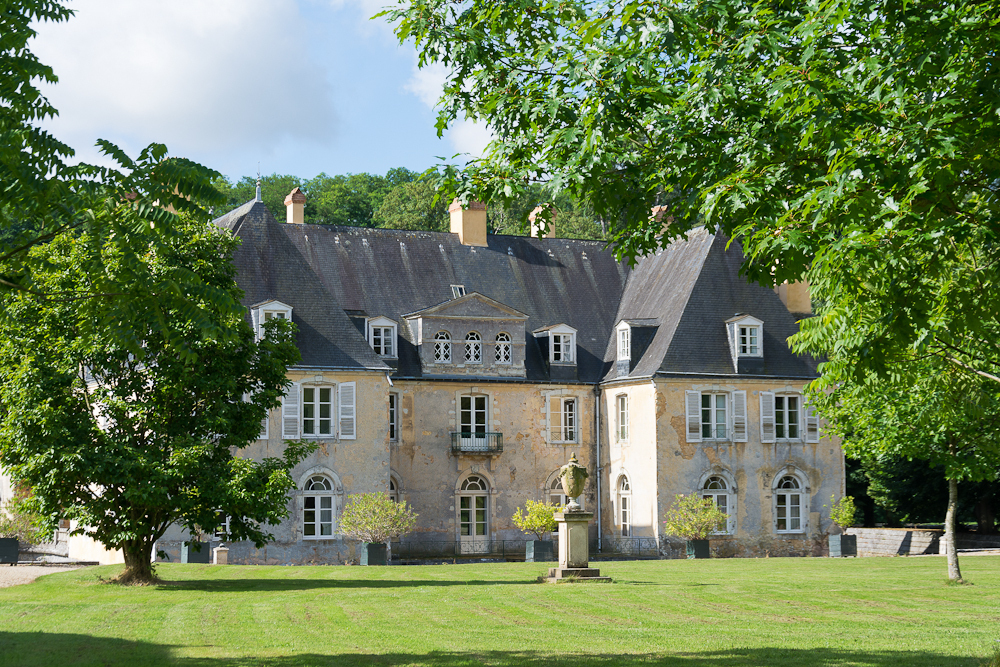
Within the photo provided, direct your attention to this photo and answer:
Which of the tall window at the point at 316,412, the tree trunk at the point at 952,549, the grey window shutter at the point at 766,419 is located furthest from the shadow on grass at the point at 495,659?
the grey window shutter at the point at 766,419

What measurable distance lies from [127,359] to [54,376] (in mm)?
1580

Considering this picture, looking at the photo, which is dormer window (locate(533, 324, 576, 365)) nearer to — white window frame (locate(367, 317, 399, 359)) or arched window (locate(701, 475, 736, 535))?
white window frame (locate(367, 317, 399, 359))

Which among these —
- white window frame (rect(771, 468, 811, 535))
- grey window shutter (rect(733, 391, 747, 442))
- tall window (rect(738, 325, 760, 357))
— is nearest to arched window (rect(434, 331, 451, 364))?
grey window shutter (rect(733, 391, 747, 442))

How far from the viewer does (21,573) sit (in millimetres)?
27438

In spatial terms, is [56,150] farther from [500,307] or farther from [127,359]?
[500,307]

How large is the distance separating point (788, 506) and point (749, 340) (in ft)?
19.1

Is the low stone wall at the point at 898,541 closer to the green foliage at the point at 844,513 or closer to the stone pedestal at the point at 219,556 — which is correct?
the green foliage at the point at 844,513

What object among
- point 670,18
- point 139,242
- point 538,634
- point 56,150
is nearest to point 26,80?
point 56,150

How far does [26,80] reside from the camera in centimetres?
1038

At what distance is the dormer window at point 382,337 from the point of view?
126ft

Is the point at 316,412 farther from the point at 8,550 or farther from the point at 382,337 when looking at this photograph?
the point at 8,550

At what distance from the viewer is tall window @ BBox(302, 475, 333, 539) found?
114ft

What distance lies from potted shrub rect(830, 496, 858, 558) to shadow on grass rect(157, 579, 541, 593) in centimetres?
1620

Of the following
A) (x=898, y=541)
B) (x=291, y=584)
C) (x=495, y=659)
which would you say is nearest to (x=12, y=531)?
(x=291, y=584)
